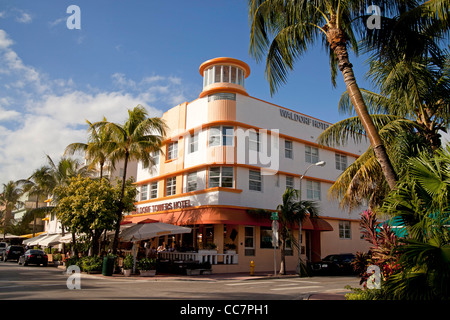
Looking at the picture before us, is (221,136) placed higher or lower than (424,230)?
higher

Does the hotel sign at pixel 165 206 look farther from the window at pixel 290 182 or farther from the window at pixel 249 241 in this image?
the window at pixel 290 182

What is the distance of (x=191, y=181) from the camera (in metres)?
27.0

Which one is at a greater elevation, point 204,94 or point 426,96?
point 204,94

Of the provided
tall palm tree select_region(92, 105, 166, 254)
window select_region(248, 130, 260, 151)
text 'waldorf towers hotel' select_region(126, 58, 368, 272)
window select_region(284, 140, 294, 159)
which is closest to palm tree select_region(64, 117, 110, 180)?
tall palm tree select_region(92, 105, 166, 254)

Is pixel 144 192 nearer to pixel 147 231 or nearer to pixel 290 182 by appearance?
pixel 147 231

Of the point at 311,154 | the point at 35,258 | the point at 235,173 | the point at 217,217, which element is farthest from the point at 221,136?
the point at 35,258

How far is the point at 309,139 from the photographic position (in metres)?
30.4

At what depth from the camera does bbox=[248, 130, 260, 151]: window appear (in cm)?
2627

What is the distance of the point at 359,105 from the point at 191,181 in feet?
61.3

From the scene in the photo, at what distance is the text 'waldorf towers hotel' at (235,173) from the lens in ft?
80.5
